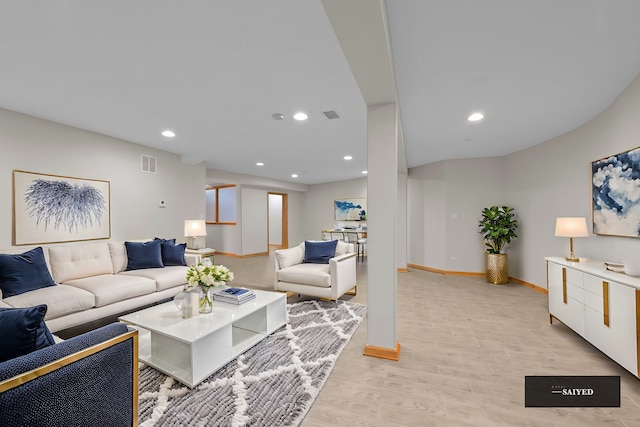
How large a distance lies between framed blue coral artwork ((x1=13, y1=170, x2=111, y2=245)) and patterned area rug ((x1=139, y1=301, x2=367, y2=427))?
2.46 m

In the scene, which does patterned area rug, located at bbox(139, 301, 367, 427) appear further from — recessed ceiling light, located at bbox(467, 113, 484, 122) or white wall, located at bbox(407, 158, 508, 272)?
white wall, located at bbox(407, 158, 508, 272)

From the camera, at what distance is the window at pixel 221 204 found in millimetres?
8242

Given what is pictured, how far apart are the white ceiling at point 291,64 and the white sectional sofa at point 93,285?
166cm

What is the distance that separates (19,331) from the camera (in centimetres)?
107

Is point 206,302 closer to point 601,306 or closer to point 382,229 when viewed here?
point 382,229

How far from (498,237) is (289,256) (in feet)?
12.1

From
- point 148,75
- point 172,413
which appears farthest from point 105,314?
point 148,75

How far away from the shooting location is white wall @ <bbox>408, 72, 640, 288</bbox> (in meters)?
3.00

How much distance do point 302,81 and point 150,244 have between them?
3.12 meters

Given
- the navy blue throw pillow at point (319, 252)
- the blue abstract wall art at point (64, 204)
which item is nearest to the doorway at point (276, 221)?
the navy blue throw pillow at point (319, 252)

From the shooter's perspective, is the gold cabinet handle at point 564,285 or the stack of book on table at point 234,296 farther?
the gold cabinet handle at point 564,285

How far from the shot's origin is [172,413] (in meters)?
1.74

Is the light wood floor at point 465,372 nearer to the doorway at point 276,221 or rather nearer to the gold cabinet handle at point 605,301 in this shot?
the gold cabinet handle at point 605,301

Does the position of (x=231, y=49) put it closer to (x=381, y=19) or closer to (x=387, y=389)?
(x=381, y=19)
